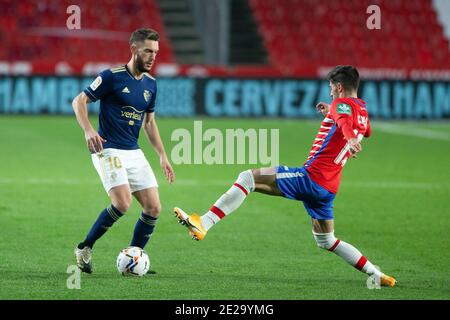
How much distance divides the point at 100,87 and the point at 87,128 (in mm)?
449

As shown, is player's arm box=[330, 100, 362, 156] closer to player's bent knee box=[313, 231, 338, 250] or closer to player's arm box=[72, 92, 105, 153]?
player's bent knee box=[313, 231, 338, 250]

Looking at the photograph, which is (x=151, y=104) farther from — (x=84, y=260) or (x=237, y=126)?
(x=237, y=126)

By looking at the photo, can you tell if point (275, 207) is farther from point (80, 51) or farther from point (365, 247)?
point (80, 51)

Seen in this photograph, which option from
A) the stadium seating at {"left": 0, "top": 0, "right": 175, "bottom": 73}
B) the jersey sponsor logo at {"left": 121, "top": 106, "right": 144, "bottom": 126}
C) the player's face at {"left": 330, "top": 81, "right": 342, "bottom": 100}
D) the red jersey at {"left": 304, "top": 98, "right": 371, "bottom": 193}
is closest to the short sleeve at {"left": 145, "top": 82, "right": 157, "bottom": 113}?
the jersey sponsor logo at {"left": 121, "top": 106, "right": 144, "bottom": 126}

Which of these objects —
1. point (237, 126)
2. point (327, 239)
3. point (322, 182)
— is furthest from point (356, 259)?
point (237, 126)

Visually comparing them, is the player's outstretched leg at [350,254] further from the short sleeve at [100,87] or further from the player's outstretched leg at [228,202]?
the short sleeve at [100,87]

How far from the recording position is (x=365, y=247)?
938cm

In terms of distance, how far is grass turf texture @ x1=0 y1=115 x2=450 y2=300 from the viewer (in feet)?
24.0

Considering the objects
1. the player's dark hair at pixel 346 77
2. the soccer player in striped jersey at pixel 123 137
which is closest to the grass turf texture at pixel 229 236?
Result: the soccer player in striped jersey at pixel 123 137

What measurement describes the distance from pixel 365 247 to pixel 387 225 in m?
1.50

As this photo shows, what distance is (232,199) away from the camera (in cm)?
754

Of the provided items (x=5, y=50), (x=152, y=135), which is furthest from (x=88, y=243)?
(x=5, y=50)

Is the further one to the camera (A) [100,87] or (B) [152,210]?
(B) [152,210]

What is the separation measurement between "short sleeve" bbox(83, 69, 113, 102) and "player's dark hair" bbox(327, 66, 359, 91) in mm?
1772
